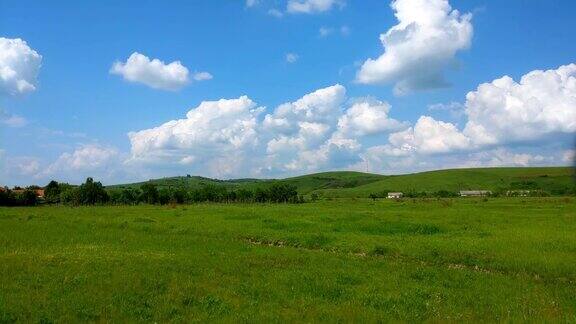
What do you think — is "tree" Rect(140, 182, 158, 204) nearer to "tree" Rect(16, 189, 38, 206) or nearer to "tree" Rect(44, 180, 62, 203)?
"tree" Rect(44, 180, 62, 203)

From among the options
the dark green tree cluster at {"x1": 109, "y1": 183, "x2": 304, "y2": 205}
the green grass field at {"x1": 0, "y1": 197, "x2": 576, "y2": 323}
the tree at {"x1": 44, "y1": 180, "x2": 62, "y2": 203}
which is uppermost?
the tree at {"x1": 44, "y1": 180, "x2": 62, "y2": 203}

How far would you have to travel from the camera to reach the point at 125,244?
29.2 meters

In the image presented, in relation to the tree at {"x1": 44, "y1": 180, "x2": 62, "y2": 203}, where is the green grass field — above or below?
below

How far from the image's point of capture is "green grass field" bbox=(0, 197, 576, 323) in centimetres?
1345

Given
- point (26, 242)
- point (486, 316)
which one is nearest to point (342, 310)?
point (486, 316)

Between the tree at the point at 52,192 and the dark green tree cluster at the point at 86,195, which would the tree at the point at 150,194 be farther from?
the tree at the point at 52,192

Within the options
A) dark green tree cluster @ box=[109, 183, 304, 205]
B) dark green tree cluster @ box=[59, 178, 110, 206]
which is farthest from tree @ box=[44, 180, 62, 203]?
dark green tree cluster @ box=[109, 183, 304, 205]

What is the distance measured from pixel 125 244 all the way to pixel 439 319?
21.1m

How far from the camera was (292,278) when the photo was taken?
60.3ft

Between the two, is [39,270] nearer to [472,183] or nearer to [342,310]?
[342,310]

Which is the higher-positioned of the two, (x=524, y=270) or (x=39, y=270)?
(x=39, y=270)

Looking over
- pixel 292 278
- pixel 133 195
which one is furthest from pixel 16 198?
pixel 292 278

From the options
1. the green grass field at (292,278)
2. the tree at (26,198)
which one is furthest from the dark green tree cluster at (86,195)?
the green grass field at (292,278)

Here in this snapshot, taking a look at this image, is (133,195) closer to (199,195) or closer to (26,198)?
(199,195)
